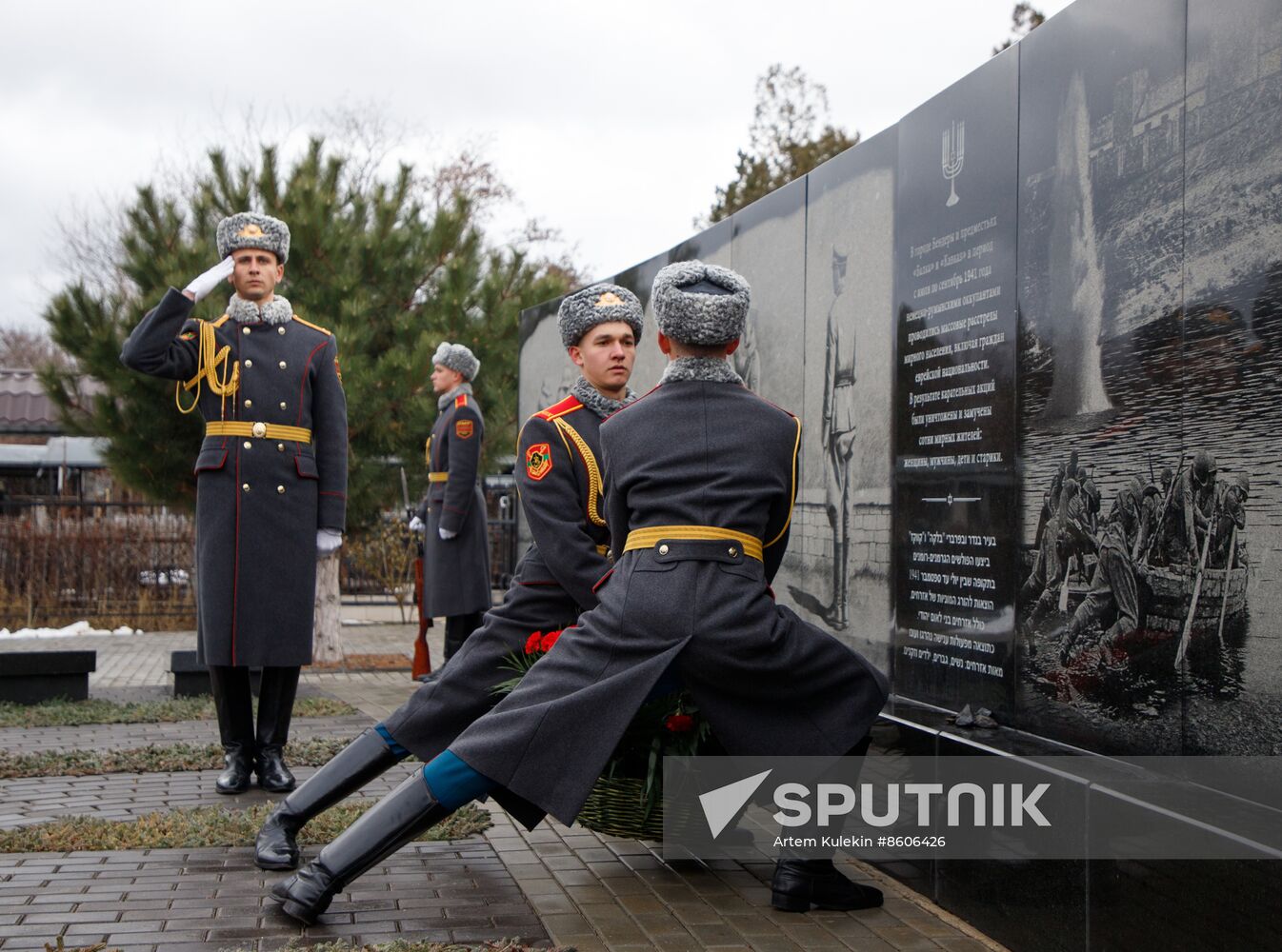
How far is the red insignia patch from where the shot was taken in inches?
177

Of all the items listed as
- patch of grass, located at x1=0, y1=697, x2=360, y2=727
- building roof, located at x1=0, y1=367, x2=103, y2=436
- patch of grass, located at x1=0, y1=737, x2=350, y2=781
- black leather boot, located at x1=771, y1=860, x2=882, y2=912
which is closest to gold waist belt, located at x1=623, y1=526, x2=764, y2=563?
black leather boot, located at x1=771, y1=860, x2=882, y2=912

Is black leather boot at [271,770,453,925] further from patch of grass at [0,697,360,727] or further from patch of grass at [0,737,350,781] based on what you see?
patch of grass at [0,697,360,727]

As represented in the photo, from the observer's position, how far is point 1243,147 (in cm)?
338

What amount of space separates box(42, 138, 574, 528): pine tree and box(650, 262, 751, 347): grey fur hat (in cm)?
702

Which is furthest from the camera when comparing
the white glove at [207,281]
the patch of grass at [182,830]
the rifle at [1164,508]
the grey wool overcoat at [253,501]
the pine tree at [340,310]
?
the pine tree at [340,310]

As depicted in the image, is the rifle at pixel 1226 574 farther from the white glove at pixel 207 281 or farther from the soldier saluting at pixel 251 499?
the white glove at pixel 207 281

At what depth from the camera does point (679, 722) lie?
4.34 metres

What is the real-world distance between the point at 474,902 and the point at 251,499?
2.23m

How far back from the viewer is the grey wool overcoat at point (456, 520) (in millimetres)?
9297

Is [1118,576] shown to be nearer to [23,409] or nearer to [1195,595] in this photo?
[1195,595]

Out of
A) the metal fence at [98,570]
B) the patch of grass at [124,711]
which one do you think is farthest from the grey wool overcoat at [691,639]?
the metal fence at [98,570]

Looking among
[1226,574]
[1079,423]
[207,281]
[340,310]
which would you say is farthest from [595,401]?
[340,310]

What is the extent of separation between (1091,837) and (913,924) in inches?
30.4

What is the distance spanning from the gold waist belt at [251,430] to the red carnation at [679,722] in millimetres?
2332
